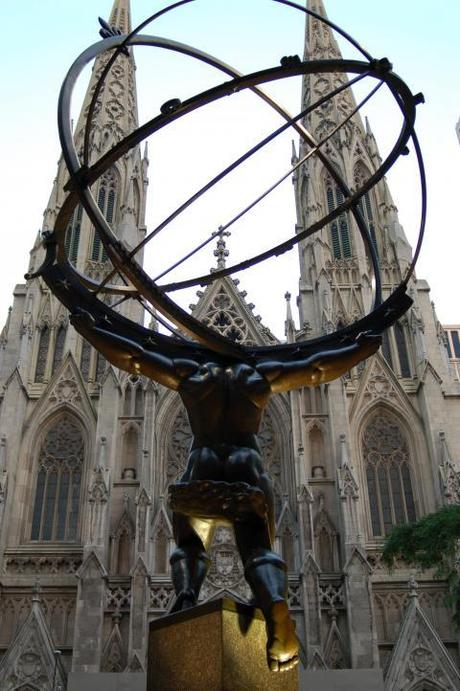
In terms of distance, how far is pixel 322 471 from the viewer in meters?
24.8

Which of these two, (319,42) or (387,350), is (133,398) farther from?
(319,42)

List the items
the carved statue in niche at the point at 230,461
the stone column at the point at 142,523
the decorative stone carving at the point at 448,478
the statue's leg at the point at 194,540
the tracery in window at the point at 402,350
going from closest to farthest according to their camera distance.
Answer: the carved statue in niche at the point at 230,461
the statue's leg at the point at 194,540
the stone column at the point at 142,523
the decorative stone carving at the point at 448,478
the tracery in window at the point at 402,350

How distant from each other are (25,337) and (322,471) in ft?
38.0

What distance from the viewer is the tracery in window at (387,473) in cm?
2453

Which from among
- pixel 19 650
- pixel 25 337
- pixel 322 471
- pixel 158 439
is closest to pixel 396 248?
pixel 322 471

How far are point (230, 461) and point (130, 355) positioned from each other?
1136mm

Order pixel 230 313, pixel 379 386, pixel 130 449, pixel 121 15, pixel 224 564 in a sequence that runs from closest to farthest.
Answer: pixel 224 564 < pixel 130 449 < pixel 379 386 < pixel 230 313 < pixel 121 15

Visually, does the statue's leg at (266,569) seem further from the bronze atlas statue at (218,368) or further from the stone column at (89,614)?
the stone column at (89,614)

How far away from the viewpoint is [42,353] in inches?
1120

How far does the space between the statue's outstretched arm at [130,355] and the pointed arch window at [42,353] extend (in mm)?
22354

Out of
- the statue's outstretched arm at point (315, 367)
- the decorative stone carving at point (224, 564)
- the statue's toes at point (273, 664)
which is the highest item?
the decorative stone carving at point (224, 564)

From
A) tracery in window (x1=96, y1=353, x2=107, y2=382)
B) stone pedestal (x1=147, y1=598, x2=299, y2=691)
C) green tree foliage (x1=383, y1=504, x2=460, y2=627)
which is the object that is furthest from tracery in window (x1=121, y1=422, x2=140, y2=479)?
stone pedestal (x1=147, y1=598, x2=299, y2=691)

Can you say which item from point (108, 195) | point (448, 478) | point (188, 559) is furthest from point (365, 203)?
point (188, 559)

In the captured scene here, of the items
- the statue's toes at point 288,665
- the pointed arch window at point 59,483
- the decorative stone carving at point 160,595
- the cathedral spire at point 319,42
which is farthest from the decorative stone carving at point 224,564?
the cathedral spire at point 319,42
